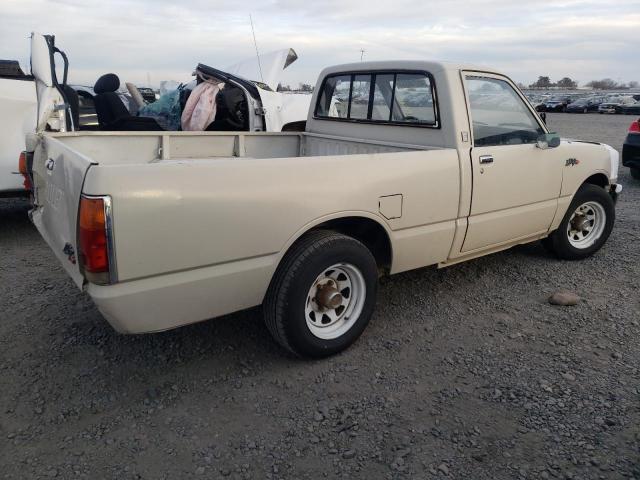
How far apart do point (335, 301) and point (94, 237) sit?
1.49 m

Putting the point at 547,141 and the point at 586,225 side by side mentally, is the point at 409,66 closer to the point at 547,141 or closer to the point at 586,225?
the point at 547,141

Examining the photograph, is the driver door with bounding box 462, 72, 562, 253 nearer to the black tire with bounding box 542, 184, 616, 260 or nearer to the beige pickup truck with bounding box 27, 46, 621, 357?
the beige pickup truck with bounding box 27, 46, 621, 357

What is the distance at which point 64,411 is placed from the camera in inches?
109

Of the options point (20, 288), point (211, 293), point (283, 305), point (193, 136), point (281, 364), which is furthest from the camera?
point (193, 136)

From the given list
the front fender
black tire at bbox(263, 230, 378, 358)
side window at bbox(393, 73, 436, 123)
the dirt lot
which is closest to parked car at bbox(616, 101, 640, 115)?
the front fender

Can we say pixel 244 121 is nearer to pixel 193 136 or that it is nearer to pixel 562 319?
pixel 193 136

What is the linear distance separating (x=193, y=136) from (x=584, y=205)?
3.79m

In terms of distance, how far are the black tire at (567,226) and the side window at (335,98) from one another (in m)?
2.28

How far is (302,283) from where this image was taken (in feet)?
9.77

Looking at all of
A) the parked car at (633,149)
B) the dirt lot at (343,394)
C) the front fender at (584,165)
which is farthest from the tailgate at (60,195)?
the parked car at (633,149)

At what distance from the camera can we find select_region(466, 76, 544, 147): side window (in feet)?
12.6

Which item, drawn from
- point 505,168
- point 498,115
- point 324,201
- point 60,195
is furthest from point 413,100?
point 60,195

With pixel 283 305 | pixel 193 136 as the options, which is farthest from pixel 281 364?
pixel 193 136

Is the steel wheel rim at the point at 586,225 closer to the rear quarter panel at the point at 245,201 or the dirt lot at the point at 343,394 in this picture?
the dirt lot at the point at 343,394
